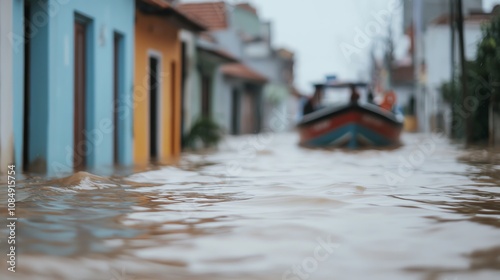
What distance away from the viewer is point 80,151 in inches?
464

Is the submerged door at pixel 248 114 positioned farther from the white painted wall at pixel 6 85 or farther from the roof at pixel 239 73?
the white painted wall at pixel 6 85

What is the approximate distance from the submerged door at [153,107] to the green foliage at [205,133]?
3053mm

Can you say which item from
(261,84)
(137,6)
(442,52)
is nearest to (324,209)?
(137,6)

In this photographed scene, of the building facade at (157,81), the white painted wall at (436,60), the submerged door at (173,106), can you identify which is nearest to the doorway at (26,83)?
the building facade at (157,81)

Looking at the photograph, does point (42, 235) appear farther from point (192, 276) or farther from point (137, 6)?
point (137, 6)

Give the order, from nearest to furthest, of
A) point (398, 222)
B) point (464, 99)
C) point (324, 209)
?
point (398, 222) → point (324, 209) → point (464, 99)

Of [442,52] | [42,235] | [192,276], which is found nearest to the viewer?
[192,276]

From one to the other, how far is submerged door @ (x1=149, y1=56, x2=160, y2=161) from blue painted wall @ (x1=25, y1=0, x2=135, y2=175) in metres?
3.09

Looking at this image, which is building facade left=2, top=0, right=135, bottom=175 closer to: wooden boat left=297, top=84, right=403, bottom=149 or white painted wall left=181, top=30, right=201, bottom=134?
white painted wall left=181, top=30, right=201, bottom=134

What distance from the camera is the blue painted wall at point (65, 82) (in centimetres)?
1005

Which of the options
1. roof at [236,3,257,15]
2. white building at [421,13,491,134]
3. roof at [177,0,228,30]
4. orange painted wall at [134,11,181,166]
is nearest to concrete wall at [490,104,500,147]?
orange painted wall at [134,11,181,166]

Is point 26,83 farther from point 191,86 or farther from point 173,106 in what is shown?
point 191,86

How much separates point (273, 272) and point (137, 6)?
39.8 feet

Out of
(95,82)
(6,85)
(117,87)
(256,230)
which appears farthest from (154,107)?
(256,230)
